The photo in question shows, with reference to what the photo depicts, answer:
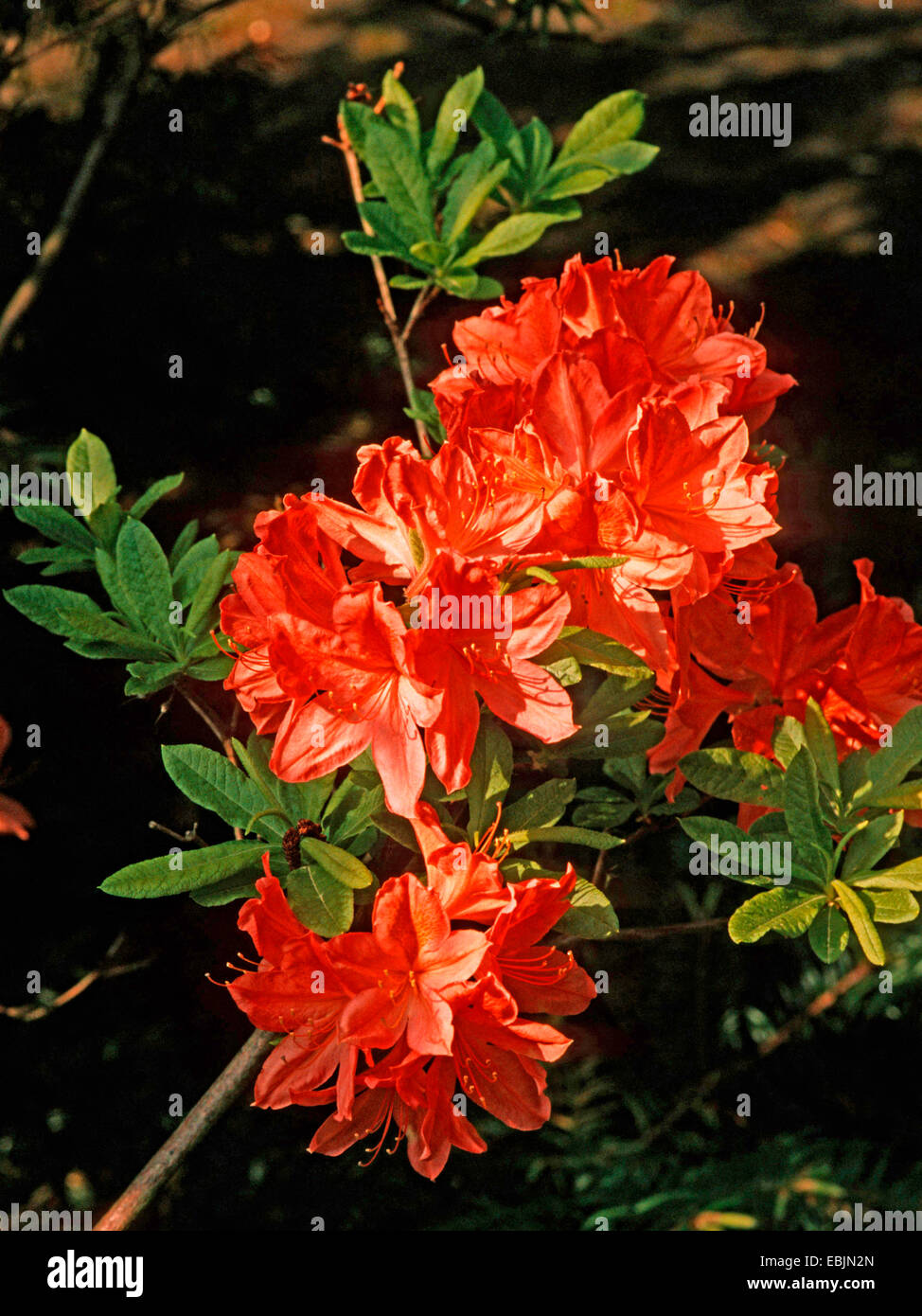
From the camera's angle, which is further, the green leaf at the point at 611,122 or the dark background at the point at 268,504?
the dark background at the point at 268,504

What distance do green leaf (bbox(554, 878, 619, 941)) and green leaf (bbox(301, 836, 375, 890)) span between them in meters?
0.13

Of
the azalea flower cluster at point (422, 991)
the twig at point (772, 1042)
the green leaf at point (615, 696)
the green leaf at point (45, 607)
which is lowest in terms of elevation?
the twig at point (772, 1042)

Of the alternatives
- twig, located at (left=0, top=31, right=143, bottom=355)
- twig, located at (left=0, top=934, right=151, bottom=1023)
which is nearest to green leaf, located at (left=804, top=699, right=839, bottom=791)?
twig, located at (left=0, top=934, right=151, bottom=1023)

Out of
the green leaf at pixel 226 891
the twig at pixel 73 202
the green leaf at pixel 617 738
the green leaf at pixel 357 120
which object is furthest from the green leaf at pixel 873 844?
the twig at pixel 73 202

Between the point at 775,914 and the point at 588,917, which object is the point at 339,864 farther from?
the point at 775,914

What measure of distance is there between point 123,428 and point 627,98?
62 centimetres

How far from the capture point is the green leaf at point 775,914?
0.68 meters

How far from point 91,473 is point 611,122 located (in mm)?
569

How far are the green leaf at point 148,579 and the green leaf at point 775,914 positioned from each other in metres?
0.46

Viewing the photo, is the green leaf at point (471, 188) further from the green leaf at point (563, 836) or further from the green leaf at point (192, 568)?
the green leaf at point (563, 836)

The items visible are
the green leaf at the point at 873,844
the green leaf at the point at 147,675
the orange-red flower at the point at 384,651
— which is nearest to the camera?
the orange-red flower at the point at 384,651

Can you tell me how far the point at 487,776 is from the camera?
0.71 metres

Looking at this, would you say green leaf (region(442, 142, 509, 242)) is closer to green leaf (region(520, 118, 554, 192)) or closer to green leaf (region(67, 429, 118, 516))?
green leaf (region(520, 118, 554, 192))
